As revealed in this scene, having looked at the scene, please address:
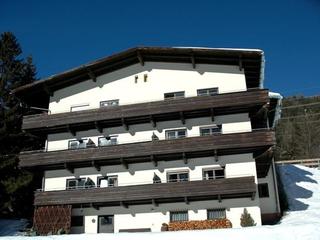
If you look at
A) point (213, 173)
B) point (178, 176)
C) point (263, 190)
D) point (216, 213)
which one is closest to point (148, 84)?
point (178, 176)

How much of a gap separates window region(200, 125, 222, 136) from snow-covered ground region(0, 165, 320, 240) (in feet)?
25.4

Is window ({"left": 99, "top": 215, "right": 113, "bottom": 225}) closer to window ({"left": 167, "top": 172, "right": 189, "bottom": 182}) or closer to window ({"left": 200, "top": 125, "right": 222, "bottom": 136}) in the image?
window ({"left": 167, "top": 172, "right": 189, "bottom": 182})

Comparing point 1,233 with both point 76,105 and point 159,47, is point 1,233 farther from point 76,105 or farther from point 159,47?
point 159,47

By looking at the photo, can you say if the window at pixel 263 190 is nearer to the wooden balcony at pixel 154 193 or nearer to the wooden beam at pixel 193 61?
the wooden balcony at pixel 154 193

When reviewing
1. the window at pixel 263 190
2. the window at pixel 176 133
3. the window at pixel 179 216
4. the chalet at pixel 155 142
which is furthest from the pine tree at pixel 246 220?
the window at pixel 176 133

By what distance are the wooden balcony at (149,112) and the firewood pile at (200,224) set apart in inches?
293

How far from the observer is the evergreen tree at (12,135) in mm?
35375

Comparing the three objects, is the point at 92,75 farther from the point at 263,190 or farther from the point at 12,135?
the point at 263,190

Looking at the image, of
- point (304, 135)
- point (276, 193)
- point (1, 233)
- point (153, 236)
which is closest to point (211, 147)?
point (276, 193)

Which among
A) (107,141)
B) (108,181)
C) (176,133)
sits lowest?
(108,181)

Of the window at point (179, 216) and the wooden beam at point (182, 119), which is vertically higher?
the wooden beam at point (182, 119)

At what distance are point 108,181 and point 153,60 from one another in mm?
10186

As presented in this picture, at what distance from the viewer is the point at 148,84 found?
109ft

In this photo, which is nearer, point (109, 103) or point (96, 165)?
point (96, 165)
